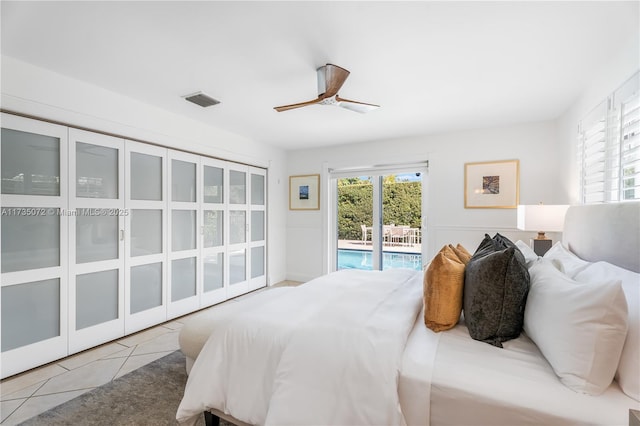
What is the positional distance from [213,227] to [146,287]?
1127 mm

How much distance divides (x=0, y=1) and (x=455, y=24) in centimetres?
268

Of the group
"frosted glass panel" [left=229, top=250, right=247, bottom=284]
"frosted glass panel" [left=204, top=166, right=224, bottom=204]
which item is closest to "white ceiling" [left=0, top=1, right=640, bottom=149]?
"frosted glass panel" [left=204, top=166, right=224, bottom=204]

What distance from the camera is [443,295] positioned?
1.58 metres

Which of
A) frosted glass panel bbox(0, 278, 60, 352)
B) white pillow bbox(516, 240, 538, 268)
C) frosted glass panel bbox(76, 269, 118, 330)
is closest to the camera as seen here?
white pillow bbox(516, 240, 538, 268)

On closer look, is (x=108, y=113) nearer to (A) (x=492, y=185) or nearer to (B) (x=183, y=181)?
(B) (x=183, y=181)

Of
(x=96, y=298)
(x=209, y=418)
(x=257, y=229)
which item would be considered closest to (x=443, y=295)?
(x=209, y=418)

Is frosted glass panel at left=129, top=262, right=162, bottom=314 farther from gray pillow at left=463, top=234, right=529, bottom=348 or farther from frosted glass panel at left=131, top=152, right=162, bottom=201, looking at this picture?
gray pillow at left=463, top=234, right=529, bottom=348

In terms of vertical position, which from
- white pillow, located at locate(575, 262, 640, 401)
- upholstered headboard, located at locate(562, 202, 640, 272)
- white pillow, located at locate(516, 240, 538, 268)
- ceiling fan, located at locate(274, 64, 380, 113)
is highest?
ceiling fan, located at locate(274, 64, 380, 113)

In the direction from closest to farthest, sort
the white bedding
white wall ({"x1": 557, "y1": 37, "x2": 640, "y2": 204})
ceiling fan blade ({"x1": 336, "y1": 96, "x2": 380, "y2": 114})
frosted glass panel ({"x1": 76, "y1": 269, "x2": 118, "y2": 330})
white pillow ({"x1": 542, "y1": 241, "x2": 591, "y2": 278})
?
the white bedding < white pillow ({"x1": 542, "y1": 241, "x2": 591, "y2": 278}) < white wall ({"x1": 557, "y1": 37, "x2": 640, "y2": 204}) < ceiling fan blade ({"x1": 336, "y1": 96, "x2": 380, "y2": 114}) < frosted glass panel ({"x1": 76, "y1": 269, "x2": 118, "y2": 330})

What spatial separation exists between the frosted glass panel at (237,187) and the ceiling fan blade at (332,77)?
2365 millimetres

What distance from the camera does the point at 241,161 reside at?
4508 millimetres

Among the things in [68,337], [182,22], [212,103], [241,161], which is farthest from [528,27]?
[68,337]

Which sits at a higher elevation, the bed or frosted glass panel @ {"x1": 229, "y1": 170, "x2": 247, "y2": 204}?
frosted glass panel @ {"x1": 229, "y1": 170, "x2": 247, "y2": 204}

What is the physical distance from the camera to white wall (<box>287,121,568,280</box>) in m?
3.74
